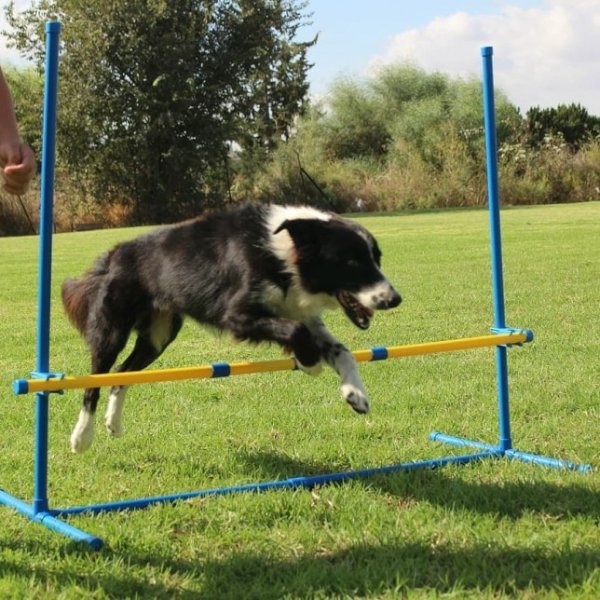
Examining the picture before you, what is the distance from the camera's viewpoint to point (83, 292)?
17.8ft

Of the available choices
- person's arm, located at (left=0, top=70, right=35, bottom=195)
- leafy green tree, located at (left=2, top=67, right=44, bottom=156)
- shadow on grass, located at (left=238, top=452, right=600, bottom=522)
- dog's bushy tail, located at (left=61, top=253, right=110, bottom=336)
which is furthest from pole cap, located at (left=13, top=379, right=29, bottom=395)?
leafy green tree, located at (left=2, top=67, right=44, bottom=156)

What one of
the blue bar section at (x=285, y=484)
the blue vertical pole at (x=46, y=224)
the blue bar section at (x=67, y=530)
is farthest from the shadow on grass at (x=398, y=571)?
the blue vertical pole at (x=46, y=224)

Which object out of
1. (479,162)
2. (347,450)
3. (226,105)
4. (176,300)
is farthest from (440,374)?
(226,105)

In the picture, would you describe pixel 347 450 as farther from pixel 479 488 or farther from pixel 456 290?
pixel 456 290

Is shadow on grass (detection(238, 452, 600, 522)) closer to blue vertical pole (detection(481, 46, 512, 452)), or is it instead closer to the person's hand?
blue vertical pole (detection(481, 46, 512, 452))

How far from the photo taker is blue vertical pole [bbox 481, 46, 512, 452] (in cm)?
500

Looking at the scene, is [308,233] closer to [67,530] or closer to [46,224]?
[46,224]

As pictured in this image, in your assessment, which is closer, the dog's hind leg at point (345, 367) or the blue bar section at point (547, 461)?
the dog's hind leg at point (345, 367)

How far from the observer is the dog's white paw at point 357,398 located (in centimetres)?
425

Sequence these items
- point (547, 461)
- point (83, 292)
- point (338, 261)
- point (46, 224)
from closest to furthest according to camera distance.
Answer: point (46, 224), point (547, 461), point (338, 261), point (83, 292)

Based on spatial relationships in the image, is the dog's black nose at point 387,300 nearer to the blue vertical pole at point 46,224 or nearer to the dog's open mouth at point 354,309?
the dog's open mouth at point 354,309

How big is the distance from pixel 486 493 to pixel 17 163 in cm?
246

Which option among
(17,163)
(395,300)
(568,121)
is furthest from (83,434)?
(568,121)

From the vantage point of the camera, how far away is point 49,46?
383 cm
